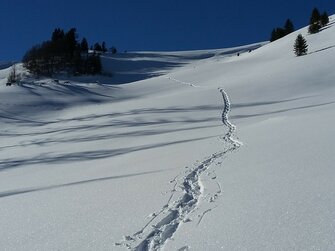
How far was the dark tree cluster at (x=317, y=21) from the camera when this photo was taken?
5838 centimetres

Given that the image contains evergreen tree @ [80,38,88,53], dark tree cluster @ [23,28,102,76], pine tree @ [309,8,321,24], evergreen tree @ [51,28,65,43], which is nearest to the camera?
pine tree @ [309,8,321,24]

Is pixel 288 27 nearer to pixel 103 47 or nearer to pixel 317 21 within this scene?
pixel 317 21

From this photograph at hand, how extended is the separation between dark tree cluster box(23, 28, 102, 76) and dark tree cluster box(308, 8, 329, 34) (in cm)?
3316

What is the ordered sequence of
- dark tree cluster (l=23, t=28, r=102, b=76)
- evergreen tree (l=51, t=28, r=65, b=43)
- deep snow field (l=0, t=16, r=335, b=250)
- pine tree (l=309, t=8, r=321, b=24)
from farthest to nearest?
evergreen tree (l=51, t=28, r=65, b=43) < dark tree cluster (l=23, t=28, r=102, b=76) < pine tree (l=309, t=8, r=321, b=24) < deep snow field (l=0, t=16, r=335, b=250)

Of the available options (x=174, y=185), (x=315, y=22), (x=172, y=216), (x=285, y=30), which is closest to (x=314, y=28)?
(x=315, y=22)

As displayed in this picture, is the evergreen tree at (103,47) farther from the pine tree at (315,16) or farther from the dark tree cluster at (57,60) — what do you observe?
the pine tree at (315,16)

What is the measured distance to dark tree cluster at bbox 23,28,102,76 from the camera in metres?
65.5

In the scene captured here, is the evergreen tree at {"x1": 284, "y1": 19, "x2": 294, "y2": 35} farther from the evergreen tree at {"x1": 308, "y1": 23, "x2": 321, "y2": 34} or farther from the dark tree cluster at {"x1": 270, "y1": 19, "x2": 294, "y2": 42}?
the evergreen tree at {"x1": 308, "y1": 23, "x2": 321, "y2": 34}

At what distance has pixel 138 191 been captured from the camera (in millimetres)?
7184

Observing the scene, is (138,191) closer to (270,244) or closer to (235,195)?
(235,195)

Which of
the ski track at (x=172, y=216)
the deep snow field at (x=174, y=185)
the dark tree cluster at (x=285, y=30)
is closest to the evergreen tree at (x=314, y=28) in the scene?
the dark tree cluster at (x=285, y=30)

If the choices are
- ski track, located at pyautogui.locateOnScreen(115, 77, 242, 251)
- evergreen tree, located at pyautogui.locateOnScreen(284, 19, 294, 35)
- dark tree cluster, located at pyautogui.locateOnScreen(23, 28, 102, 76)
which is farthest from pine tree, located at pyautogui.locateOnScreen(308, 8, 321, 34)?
ski track, located at pyautogui.locateOnScreen(115, 77, 242, 251)

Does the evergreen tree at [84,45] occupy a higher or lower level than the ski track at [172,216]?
higher

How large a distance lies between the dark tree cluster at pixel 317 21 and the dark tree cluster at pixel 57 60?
33162mm
